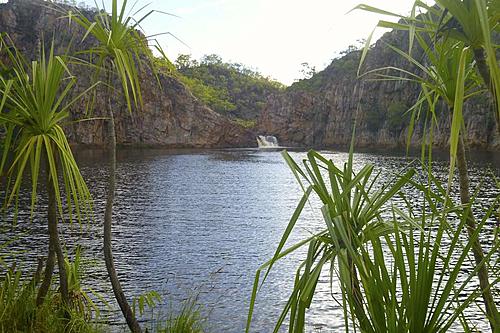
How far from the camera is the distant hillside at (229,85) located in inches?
5684

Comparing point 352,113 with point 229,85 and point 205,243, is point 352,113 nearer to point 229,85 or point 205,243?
point 229,85

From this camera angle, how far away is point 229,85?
164000 mm

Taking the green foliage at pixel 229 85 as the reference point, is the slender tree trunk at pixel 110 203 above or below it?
below

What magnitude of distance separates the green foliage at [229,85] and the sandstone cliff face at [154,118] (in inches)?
1601

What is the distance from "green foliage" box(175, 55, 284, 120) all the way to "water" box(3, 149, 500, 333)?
4332 inches

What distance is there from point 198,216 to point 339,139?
83771mm

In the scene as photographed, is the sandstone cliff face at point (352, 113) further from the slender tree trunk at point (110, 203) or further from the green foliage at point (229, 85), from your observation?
the slender tree trunk at point (110, 203)

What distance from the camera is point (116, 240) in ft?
56.9

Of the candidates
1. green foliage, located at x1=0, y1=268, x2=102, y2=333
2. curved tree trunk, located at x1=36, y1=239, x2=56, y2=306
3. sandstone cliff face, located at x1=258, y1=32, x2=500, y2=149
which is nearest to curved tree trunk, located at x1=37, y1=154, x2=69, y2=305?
curved tree trunk, located at x1=36, y1=239, x2=56, y2=306

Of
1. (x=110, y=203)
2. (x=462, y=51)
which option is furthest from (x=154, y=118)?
(x=462, y=51)

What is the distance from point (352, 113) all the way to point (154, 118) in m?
37.8

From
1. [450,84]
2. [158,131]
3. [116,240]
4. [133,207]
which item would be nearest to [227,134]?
[158,131]

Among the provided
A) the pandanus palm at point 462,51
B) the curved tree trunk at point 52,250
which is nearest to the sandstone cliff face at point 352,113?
the curved tree trunk at point 52,250

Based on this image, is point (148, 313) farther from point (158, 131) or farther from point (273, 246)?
point (158, 131)
